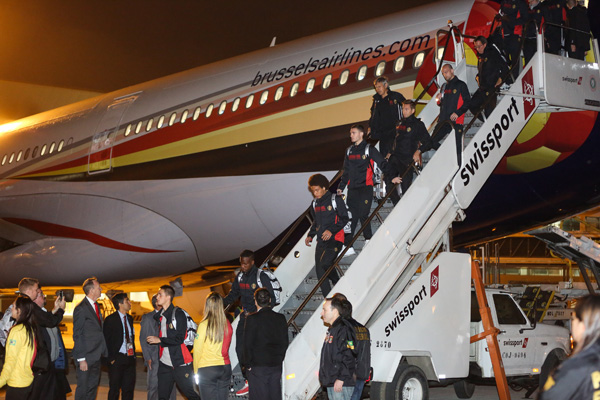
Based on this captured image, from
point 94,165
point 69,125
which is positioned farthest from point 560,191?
point 69,125

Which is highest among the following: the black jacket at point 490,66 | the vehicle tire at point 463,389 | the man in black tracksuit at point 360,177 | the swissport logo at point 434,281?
the black jacket at point 490,66

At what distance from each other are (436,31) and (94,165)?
657cm

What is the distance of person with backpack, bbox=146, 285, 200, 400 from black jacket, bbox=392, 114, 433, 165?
2.90 metres

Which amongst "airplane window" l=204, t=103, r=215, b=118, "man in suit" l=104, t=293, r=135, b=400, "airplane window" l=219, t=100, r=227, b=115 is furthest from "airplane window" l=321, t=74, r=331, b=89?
"man in suit" l=104, t=293, r=135, b=400

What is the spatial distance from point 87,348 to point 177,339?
92 cm

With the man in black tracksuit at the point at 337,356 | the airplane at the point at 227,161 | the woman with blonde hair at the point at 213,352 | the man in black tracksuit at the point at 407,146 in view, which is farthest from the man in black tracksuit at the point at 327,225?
the airplane at the point at 227,161

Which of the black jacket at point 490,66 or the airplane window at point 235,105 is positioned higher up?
the airplane window at point 235,105

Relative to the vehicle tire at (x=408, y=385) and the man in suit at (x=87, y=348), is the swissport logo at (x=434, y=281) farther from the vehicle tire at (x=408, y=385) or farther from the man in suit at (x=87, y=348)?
the man in suit at (x=87, y=348)

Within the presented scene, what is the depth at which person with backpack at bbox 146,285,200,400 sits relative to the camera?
7770 millimetres

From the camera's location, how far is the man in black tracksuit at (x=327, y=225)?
25.3 ft

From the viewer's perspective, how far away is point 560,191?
8.88 meters

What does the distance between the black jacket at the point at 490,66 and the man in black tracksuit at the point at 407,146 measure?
836 millimetres

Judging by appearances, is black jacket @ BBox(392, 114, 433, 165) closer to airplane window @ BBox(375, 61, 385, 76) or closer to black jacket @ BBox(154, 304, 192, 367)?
airplane window @ BBox(375, 61, 385, 76)

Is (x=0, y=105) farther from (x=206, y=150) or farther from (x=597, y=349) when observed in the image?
(x=597, y=349)
